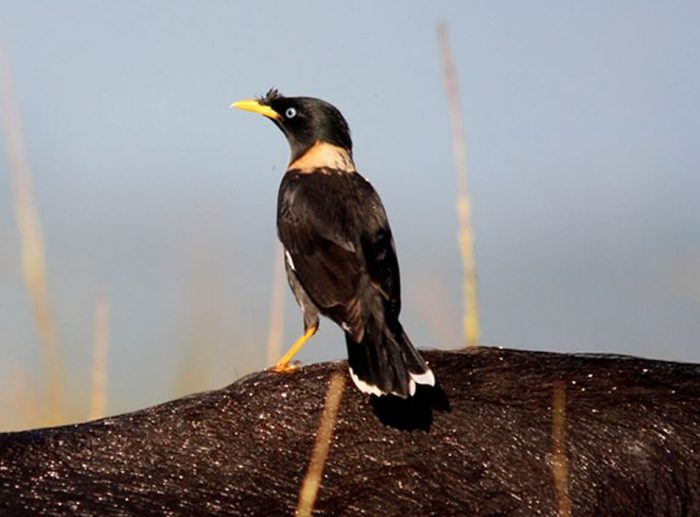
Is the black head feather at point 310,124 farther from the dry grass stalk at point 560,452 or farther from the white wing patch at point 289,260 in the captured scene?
the dry grass stalk at point 560,452

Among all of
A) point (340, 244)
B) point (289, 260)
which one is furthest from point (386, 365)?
point (289, 260)

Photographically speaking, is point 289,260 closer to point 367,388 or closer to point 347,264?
point 347,264

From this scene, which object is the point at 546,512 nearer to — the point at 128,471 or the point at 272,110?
the point at 128,471

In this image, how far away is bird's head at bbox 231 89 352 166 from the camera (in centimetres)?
851

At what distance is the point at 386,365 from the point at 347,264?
1435 mm

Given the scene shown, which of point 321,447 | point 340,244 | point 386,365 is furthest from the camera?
point 340,244

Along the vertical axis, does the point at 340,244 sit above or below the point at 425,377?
above

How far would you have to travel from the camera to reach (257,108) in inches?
351

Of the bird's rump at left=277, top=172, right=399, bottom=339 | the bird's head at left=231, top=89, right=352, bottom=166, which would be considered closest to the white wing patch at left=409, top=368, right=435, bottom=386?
the bird's rump at left=277, top=172, right=399, bottom=339

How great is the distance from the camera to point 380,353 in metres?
5.59

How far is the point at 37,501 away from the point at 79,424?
15.9 inches

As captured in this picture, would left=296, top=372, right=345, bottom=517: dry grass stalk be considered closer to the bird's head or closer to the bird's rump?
the bird's rump

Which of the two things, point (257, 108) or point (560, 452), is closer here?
point (560, 452)

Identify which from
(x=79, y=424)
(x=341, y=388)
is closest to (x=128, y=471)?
(x=79, y=424)
